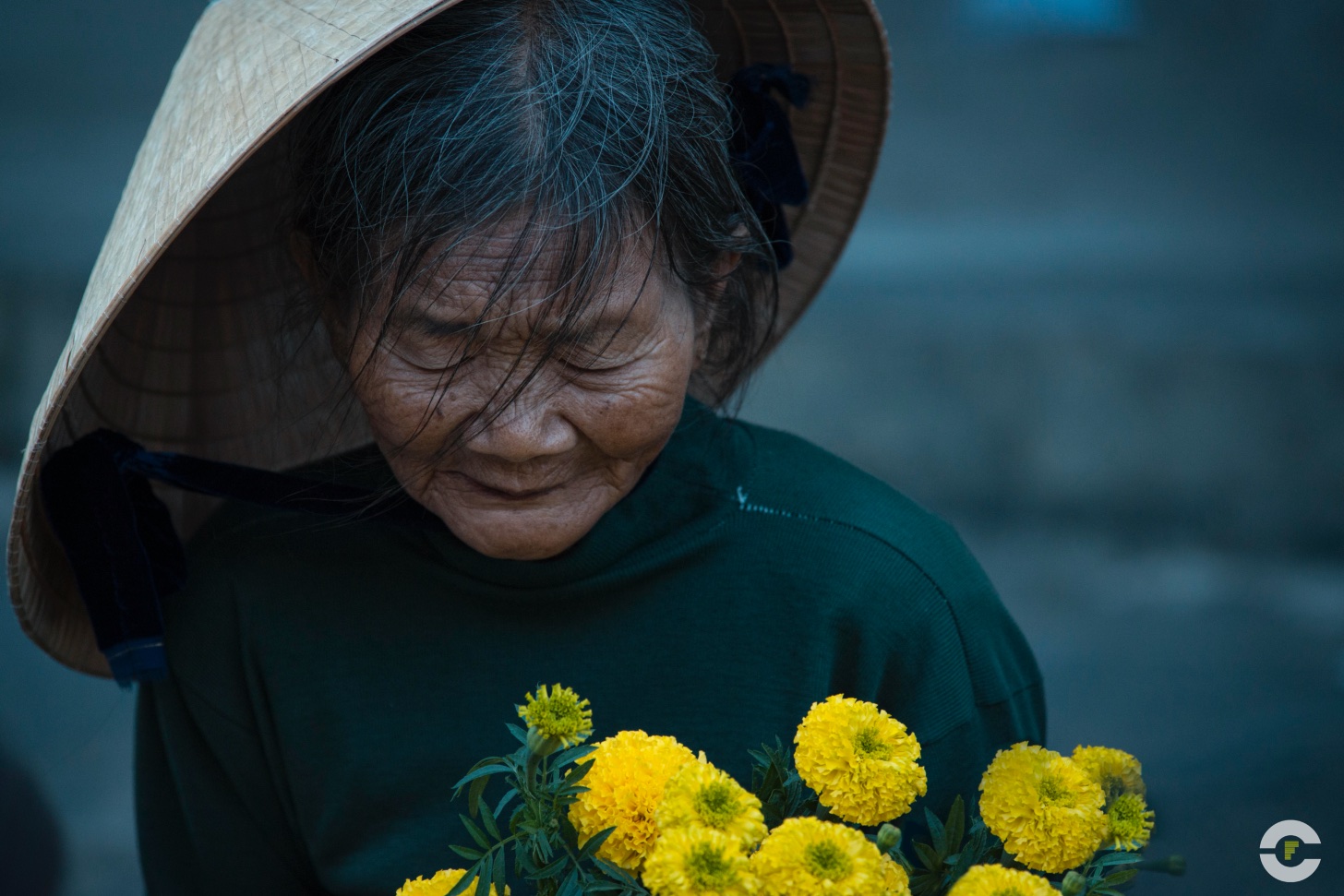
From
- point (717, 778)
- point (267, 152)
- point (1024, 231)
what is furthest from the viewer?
point (1024, 231)

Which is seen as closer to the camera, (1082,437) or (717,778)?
(717,778)

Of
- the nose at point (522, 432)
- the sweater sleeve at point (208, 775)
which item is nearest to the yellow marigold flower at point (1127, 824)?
the nose at point (522, 432)

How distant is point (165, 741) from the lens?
1.47 metres

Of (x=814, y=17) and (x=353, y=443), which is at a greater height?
(x=814, y=17)

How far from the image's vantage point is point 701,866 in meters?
0.67

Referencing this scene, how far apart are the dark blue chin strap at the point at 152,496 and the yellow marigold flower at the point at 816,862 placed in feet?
2.19

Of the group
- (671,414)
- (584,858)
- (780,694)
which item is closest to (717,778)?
(584,858)

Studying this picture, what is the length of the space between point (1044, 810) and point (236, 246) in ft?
3.81

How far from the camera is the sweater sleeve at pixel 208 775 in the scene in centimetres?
144

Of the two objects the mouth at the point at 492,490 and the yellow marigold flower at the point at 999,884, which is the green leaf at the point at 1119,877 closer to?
the yellow marigold flower at the point at 999,884

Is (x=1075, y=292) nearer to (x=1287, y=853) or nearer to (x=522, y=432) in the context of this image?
(x=1287, y=853)

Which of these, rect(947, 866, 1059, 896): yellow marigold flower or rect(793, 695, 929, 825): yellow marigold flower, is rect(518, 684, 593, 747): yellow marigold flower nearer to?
rect(793, 695, 929, 825): yellow marigold flower

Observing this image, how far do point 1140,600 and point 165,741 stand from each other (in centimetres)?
249

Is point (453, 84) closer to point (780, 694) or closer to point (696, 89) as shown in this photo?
point (696, 89)
